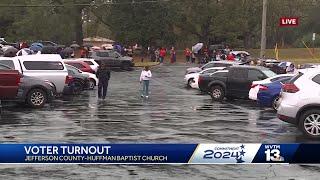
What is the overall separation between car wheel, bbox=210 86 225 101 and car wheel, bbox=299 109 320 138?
33.4ft

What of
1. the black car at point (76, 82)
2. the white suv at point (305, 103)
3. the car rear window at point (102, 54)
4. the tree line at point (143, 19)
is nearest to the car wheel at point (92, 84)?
the black car at point (76, 82)

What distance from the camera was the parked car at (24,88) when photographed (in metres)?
17.3

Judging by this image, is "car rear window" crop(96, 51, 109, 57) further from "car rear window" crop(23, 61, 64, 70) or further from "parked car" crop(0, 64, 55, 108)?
"parked car" crop(0, 64, 55, 108)

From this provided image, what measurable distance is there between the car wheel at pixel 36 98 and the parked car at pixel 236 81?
24.3 ft

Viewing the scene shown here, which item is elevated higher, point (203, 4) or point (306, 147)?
point (203, 4)

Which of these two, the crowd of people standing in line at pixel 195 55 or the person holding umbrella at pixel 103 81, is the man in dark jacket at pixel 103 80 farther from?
the crowd of people standing in line at pixel 195 55

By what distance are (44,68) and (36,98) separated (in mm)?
2537

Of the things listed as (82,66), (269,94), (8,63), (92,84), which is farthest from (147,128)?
(82,66)

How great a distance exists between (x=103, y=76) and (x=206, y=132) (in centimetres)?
1009

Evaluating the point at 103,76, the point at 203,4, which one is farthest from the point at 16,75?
the point at 203,4

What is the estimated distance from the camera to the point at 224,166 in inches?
351

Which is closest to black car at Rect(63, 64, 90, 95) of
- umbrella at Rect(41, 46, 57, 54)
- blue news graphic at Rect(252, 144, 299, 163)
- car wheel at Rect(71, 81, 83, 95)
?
car wheel at Rect(71, 81, 83, 95)

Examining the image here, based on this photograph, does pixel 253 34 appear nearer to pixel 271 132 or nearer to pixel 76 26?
pixel 76 26

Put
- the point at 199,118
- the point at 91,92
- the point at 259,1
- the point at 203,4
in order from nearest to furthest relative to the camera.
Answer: the point at 199,118, the point at 91,92, the point at 203,4, the point at 259,1
